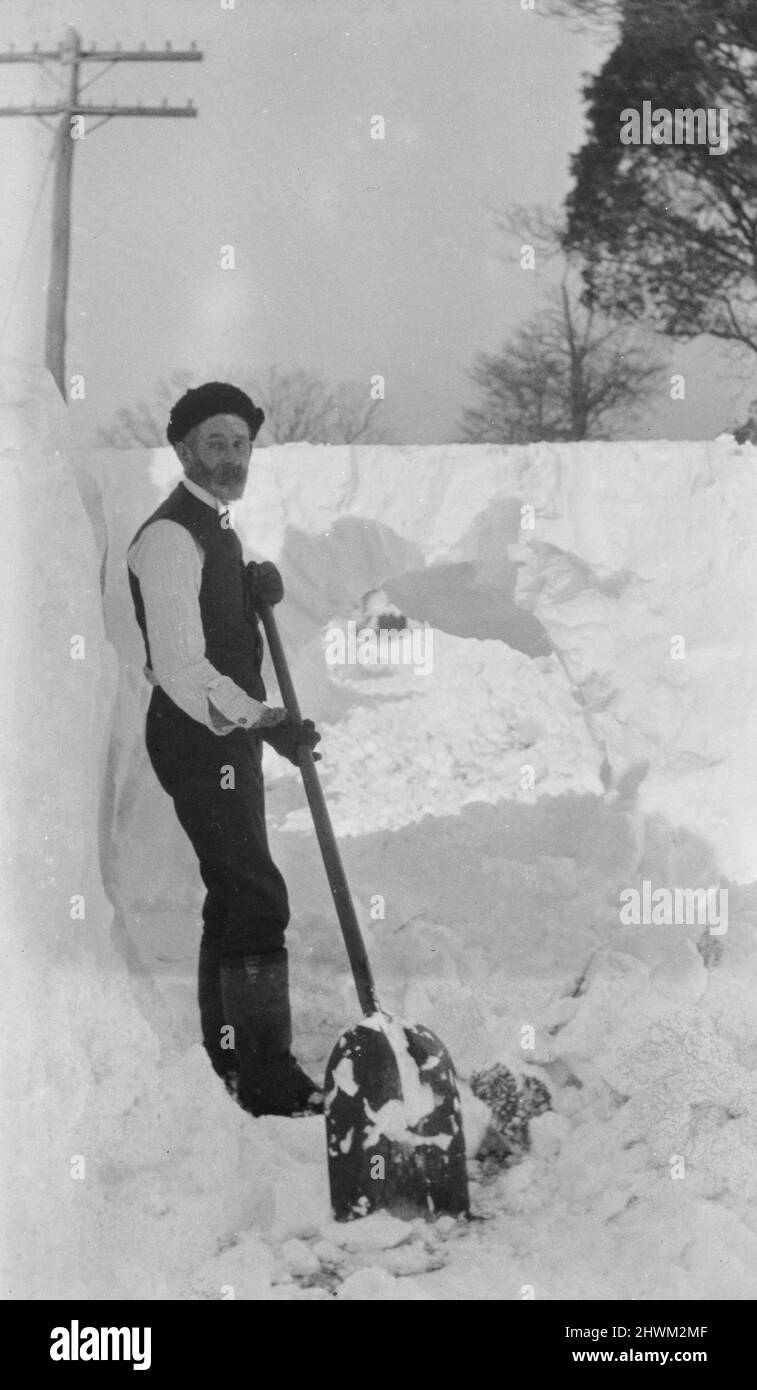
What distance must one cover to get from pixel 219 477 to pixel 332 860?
2.78 feet

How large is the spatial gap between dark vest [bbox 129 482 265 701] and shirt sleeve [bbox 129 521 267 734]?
2cm

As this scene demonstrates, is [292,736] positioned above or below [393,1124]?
above

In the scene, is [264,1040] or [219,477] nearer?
[264,1040]

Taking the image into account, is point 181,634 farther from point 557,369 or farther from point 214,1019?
point 557,369

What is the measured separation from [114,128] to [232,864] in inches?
62.6

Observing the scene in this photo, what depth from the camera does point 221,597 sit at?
9.89 ft

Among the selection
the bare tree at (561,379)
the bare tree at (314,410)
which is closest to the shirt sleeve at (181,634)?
the bare tree at (314,410)

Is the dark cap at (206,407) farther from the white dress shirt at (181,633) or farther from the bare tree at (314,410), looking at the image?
the white dress shirt at (181,633)

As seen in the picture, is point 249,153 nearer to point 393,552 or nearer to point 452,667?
point 393,552

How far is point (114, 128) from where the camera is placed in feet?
10.2

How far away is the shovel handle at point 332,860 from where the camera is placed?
292 centimetres

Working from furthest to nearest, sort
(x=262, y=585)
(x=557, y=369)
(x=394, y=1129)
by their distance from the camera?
(x=557, y=369)
(x=262, y=585)
(x=394, y=1129)

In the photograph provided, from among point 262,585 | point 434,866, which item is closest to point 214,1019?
point 434,866
